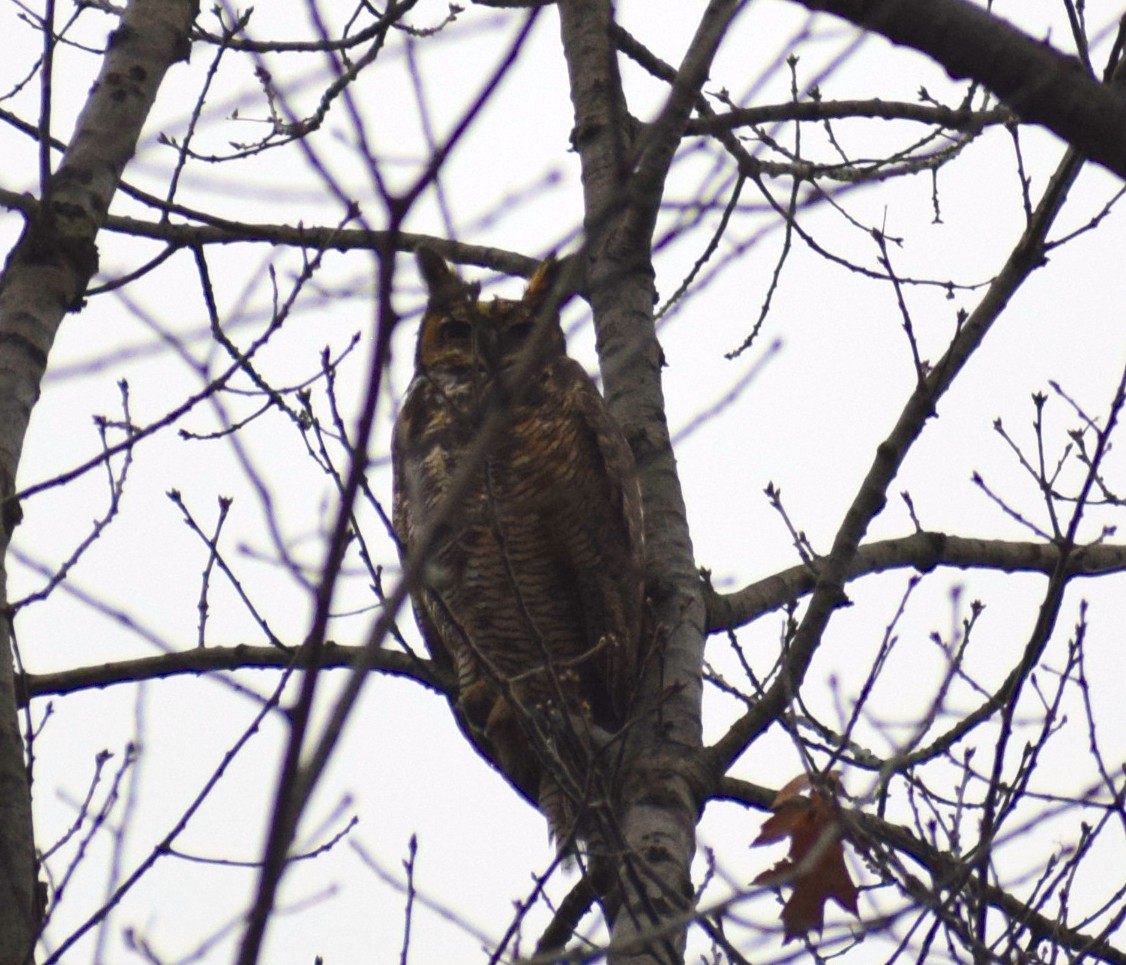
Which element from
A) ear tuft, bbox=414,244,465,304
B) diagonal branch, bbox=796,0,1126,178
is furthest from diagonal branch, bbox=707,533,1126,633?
diagonal branch, bbox=796,0,1126,178

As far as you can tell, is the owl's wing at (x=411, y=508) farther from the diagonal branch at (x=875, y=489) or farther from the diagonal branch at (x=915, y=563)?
the diagonal branch at (x=875, y=489)

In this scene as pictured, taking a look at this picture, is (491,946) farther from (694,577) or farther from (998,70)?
(998,70)

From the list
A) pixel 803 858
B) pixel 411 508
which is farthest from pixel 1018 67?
pixel 411 508

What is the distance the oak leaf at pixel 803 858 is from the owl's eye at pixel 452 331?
2956 millimetres

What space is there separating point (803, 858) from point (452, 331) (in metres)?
3.25

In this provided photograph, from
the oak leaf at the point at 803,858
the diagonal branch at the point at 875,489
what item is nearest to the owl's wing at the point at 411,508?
the diagonal branch at the point at 875,489

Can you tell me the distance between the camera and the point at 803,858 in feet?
8.89

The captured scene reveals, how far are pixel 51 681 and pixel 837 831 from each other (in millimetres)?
2553

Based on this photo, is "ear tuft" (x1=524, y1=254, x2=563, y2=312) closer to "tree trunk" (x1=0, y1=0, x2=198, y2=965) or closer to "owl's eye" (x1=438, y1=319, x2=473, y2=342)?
"owl's eye" (x1=438, y1=319, x2=473, y2=342)

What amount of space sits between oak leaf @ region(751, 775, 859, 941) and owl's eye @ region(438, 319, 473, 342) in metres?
2.96

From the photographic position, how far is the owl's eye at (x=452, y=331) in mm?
5531

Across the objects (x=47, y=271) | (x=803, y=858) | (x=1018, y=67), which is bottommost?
(x=803, y=858)

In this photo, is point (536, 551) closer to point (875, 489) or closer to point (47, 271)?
point (875, 489)

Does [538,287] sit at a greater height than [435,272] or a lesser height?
lesser
